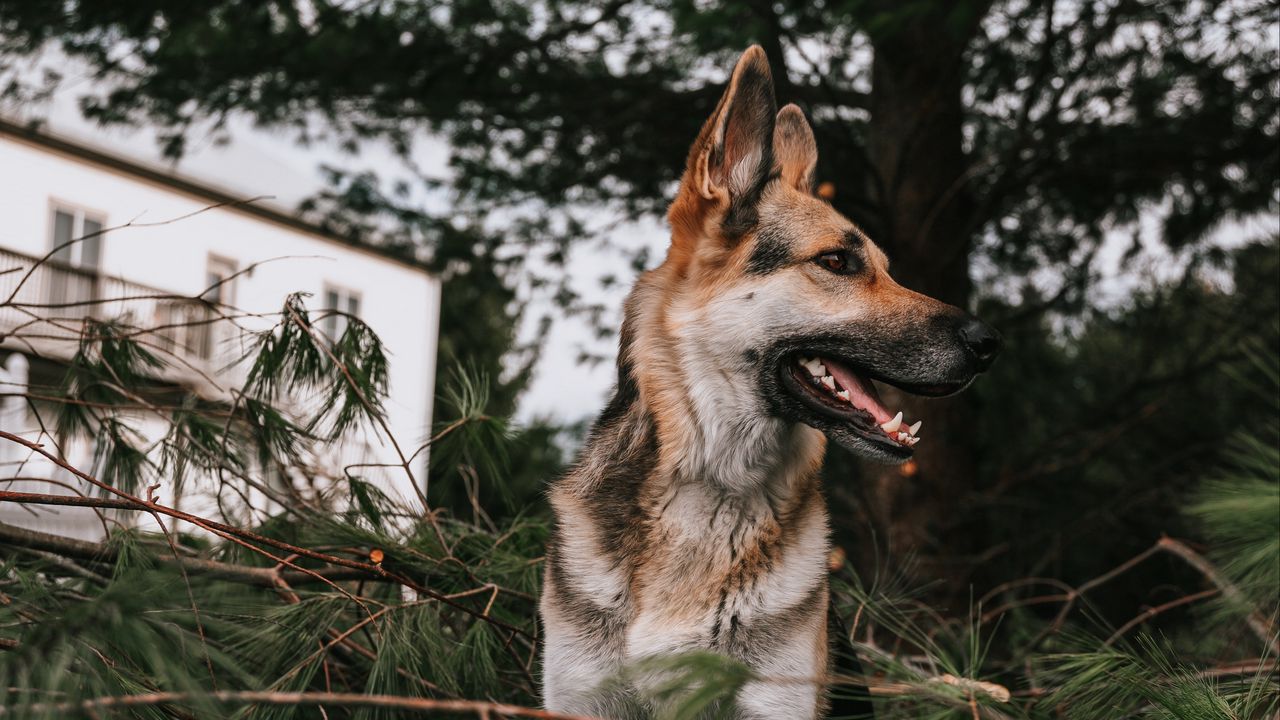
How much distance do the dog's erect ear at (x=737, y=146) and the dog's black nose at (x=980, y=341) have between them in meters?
0.75

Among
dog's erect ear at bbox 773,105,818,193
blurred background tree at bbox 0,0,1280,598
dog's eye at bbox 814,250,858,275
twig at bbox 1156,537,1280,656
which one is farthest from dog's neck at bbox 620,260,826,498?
blurred background tree at bbox 0,0,1280,598

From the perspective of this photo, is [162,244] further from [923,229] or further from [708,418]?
[708,418]

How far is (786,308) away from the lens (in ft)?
9.75

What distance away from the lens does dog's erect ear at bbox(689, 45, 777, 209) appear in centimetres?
296

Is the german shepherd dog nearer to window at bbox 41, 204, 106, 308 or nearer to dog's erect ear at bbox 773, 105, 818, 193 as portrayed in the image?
dog's erect ear at bbox 773, 105, 818, 193

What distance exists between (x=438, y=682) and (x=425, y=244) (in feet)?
17.4

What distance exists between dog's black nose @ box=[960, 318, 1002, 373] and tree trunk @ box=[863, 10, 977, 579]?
3.10 metres

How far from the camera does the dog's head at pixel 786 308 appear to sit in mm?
2857

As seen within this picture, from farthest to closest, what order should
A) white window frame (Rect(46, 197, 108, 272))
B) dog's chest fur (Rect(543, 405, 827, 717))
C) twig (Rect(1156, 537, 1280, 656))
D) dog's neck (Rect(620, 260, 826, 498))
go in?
1. white window frame (Rect(46, 197, 108, 272))
2. twig (Rect(1156, 537, 1280, 656))
3. dog's neck (Rect(620, 260, 826, 498))
4. dog's chest fur (Rect(543, 405, 827, 717))

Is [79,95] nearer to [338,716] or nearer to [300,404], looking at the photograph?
[300,404]

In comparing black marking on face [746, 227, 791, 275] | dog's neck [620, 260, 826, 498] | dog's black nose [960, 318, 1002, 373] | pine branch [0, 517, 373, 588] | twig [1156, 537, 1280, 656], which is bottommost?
pine branch [0, 517, 373, 588]

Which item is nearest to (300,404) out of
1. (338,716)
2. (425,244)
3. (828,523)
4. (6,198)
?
(338,716)

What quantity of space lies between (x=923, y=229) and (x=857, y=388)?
368 centimetres

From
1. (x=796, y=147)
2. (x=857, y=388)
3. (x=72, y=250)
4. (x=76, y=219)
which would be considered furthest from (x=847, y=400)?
(x=76, y=219)
